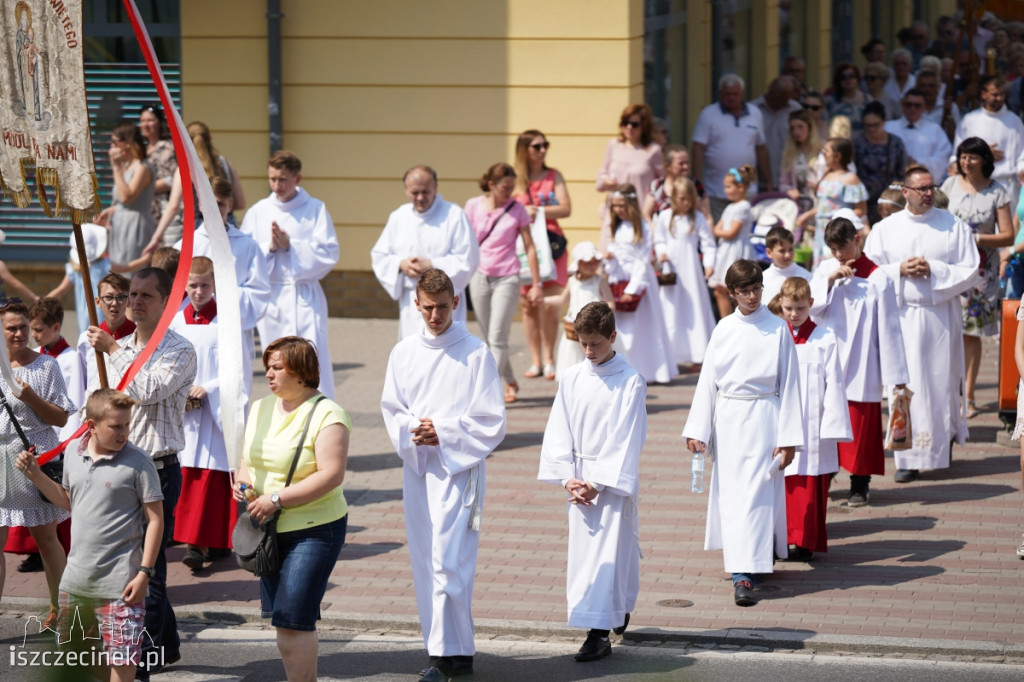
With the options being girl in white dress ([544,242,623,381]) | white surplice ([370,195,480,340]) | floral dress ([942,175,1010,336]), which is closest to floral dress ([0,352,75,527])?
white surplice ([370,195,480,340])

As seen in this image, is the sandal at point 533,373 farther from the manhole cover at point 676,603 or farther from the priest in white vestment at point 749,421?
the manhole cover at point 676,603

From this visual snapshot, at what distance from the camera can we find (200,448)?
808 cm

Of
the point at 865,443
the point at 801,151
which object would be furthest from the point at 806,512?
the point at 801,151

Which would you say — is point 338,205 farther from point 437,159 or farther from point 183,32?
point 183,32

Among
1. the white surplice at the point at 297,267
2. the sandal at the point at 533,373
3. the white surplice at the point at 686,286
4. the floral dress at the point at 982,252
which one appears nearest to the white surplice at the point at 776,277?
the floral dress at the point at 982,252

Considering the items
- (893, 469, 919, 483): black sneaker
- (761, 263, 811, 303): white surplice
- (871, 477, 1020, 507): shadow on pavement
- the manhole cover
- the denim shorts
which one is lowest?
the manhole cover

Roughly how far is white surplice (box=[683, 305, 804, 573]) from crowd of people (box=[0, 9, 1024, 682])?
1 centimetres

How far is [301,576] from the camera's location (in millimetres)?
5613

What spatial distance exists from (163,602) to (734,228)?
7.50 meters

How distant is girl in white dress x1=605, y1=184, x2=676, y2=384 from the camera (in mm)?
11961

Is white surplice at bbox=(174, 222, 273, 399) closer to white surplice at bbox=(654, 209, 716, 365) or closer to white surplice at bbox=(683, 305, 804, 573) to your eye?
white surplice at bbox=(683, 305, 804, 573)

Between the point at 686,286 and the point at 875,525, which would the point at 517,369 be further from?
the point at 875,525

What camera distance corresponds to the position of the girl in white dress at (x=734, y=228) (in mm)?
12555

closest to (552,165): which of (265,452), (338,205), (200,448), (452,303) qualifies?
(338,205)
